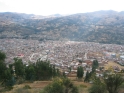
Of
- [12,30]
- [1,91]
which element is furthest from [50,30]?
[1,91]

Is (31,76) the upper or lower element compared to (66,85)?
lower

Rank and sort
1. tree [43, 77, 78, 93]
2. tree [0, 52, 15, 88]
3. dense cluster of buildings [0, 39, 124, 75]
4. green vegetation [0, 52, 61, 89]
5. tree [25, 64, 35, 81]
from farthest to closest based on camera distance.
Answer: dense cluster of buildings [0, 39, 124, 75]
tree [25, 64, 35, 81]
green vegetation [0, 52, 61, 89]
tree [0, 52, 15, 88]
tree [43, 77, 78, 93]

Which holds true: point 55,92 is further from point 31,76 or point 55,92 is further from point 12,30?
point 12,30

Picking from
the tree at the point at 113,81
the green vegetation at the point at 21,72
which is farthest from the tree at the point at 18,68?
the tree at the point at 113,81

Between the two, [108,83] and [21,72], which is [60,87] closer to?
[108,83]

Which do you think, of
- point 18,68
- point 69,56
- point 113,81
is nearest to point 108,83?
point 113,81

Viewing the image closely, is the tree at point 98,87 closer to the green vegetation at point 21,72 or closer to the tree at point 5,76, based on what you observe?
the tree at point 5,76

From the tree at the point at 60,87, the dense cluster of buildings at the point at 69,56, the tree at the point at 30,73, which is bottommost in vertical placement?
the dense cluster of buildings at the point at 69,56

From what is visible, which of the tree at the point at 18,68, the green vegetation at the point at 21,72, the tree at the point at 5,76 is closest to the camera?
the tree at the point at 5,76

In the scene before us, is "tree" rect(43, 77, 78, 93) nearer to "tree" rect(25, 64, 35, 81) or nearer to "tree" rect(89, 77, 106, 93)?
"tree" rect(89, 77, 106, 93)

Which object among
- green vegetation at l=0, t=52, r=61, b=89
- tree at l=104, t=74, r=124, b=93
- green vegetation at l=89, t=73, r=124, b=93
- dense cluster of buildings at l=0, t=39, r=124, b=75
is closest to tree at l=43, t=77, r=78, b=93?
green vegetation at l=89, t=73, r=124, b=93

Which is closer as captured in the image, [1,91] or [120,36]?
[1,91]
